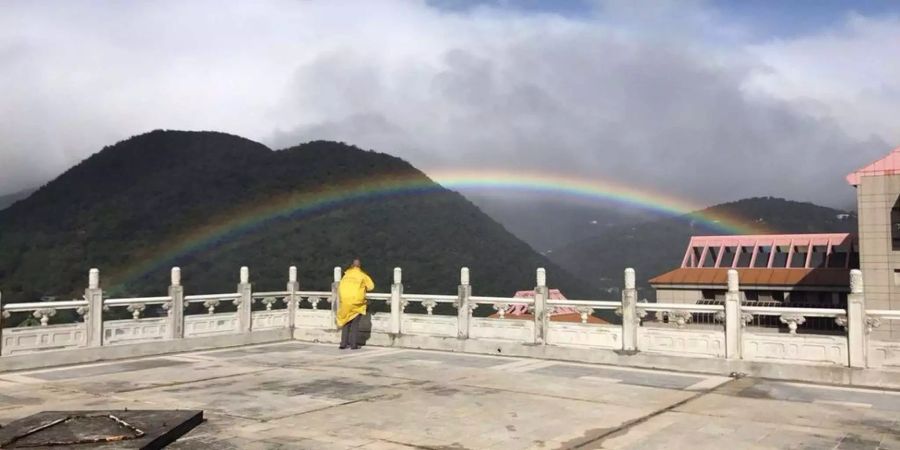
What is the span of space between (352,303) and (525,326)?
12.7 ft

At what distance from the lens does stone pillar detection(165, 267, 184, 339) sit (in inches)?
618

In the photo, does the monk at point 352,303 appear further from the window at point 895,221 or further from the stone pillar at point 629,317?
the window at point 895,221

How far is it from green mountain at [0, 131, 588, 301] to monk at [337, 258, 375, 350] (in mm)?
36285

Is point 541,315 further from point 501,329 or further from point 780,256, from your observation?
point 780,256

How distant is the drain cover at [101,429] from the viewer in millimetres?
6676

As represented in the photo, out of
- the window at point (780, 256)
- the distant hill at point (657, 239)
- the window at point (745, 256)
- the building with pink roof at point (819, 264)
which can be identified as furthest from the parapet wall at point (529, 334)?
the distant hill at point (657, 239)

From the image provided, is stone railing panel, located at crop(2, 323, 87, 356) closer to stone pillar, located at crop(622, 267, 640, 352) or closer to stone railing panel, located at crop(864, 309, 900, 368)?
stone pillar, located at crop(622, 267, 640, 352)

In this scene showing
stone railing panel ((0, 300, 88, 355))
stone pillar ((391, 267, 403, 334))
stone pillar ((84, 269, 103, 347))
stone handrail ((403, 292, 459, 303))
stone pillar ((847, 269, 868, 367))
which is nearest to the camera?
stone pillar ((847, 269, 868, 367))

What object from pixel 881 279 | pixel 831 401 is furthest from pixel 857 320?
pixel 881 279

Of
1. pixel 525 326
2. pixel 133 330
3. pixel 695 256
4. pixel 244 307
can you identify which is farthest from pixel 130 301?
pixel 695 256

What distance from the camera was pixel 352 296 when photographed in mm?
15742

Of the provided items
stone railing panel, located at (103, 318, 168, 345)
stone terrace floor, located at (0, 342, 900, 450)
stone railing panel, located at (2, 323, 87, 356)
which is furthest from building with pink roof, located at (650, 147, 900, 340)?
stone railing panel, located at (2, 323, 87, 356)

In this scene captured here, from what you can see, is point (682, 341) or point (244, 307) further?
point (244, 307)

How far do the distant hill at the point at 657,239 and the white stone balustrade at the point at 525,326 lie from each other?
75.3 meters
